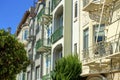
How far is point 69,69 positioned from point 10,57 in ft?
21.5

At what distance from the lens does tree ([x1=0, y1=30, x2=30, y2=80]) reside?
29.1 meters

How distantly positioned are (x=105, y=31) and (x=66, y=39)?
25.1 ft

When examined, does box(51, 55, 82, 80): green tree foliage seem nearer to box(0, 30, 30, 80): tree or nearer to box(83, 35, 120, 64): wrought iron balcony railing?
box(83, 35, 120, 64): wrought iron balcony railing

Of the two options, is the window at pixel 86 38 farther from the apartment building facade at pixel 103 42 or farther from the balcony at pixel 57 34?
the balcony at pixel 57 34

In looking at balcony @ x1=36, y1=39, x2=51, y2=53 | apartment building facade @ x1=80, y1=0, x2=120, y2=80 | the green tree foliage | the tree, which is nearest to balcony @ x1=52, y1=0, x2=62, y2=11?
balcony @ x1=36, y1=39, x2=51, y2=53

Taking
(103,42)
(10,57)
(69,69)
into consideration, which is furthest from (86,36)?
(10,57)

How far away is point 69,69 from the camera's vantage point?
81.4 ft

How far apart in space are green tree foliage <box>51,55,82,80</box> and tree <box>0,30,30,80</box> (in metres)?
5.45

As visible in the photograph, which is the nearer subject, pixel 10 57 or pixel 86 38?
pixel 86 38

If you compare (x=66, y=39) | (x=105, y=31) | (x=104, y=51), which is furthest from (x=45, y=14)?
(x=104, y=51)

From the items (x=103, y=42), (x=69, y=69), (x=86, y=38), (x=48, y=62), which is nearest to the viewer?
(x=103, y=42)

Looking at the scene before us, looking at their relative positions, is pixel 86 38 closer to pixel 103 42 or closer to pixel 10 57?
pixel 103 42

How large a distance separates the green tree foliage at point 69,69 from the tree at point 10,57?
5.45 m

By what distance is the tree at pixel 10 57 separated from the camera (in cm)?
2911
